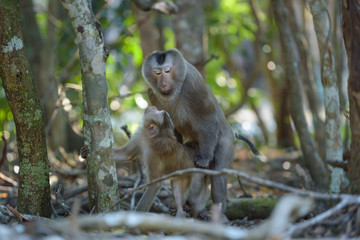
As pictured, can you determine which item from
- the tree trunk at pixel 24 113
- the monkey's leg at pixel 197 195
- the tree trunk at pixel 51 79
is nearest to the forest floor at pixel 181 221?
the tree trunk at pixel 24 113

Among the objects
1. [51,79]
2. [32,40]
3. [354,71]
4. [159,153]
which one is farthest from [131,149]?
[32,40]

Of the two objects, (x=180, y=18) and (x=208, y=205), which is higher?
(x=180, y=18)

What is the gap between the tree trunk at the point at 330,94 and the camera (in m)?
4.76

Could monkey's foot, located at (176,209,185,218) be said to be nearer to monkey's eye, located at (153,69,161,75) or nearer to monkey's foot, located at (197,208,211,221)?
monkey's foot, located at (197,208,211,221)

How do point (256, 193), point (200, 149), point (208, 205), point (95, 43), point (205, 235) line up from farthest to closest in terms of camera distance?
point (256, 193) → point (208, 205) → point (200, 149) → point (95, 43) → point (205, 235)

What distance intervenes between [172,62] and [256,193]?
2.95 metres

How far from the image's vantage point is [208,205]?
5.38 m

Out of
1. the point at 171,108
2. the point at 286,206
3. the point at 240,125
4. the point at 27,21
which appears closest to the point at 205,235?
the point at 286,206

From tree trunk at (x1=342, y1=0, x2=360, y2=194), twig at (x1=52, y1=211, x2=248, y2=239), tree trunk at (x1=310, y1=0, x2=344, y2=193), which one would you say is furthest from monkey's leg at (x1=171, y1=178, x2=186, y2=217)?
twig at (x1=52, y1=211, x2=248, y2=239)

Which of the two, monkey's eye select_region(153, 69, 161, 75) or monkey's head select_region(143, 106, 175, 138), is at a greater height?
monkey's eye select_region(153, 69, 161, 75)

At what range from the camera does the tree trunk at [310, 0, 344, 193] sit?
4.76 metres

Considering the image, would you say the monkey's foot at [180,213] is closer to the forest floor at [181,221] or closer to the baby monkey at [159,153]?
the baby monkey at [159,153]

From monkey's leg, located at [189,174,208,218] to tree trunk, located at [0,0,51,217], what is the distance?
1633 mm

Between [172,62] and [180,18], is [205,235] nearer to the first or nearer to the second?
[172,62]
